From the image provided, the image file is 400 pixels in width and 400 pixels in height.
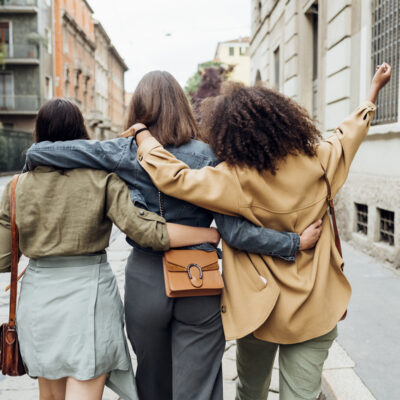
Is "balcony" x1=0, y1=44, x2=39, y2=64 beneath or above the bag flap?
above

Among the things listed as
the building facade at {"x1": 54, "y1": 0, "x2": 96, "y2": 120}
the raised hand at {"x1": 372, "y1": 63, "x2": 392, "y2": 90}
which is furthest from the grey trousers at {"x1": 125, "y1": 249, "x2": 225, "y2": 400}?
the building facade at {"x1": 54, "y1": 0, "x2": 96, "y2": 120}

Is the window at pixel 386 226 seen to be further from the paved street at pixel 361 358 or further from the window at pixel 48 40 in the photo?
the window at pixel 48 40

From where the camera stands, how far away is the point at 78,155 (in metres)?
2.10

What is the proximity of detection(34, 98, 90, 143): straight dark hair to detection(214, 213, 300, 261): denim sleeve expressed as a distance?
2.57 ft

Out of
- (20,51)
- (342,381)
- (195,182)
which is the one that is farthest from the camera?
(20,51)

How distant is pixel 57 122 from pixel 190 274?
90 cm

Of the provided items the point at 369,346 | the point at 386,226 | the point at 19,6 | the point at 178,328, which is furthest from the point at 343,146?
the point at 19,6

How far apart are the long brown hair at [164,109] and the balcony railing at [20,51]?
34.8 m

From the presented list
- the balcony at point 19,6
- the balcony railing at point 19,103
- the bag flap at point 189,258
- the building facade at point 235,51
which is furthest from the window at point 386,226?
the building facade at point 235,51

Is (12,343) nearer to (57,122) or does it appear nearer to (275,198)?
(57,122)

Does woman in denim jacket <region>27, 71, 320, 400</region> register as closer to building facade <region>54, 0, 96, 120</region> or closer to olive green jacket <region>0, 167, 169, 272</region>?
olive green jacket <region>0, 167, 169, 272</region>

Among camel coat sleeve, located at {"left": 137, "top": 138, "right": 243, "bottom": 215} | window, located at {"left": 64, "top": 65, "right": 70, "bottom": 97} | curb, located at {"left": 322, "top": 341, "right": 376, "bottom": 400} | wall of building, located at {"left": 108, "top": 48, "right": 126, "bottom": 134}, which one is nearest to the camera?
camel coat sleeve, located at {"left": 137, "top": 138, "right": 243, "bottom": 215}

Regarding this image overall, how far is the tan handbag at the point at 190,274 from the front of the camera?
2.03m

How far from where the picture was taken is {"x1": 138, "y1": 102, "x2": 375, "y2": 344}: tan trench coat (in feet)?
6.61
